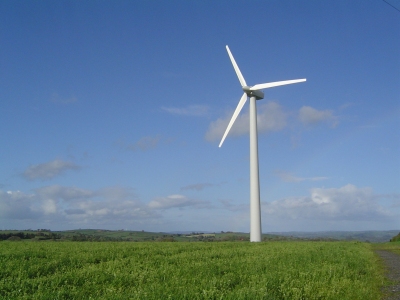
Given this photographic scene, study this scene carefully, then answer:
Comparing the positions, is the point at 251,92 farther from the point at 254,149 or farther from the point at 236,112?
the point at 254,149

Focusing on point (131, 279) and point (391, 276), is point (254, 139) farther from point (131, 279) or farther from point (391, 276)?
point (131, 279)

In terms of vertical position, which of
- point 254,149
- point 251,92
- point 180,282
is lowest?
point 180,282

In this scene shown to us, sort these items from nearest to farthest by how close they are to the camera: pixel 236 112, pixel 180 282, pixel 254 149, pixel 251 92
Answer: pixel 180 282 < pixel 254 149 < pixel 236 112 < pixel 251 92

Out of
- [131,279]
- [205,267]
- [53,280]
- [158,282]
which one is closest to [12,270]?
[53,280]

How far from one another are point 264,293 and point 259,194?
39.3 metres

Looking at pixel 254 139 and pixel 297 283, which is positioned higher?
pixel 254 139

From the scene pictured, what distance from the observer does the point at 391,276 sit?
63.7ft

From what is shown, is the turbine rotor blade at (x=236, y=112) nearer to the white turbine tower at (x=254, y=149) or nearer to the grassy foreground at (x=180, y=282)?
the white turbine tower at (x=254, y=149)

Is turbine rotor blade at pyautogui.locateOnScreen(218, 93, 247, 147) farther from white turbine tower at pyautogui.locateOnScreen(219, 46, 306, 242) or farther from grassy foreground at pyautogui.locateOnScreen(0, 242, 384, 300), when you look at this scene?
grassy foreground at pyautogui.locateOnScreen(0, 242, 384, 300)

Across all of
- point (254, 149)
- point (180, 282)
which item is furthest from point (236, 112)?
point (180, 282)

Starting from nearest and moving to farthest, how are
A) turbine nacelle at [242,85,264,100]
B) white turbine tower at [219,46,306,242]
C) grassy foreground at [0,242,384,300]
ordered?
grassy foreground at [0,242,384,300] → white turbine tower at [219,46,306,242] → turbine nacelle at [242,85,264,100]

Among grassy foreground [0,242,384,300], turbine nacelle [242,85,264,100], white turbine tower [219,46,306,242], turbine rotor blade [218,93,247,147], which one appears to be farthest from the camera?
turbine nacelle [242,85,264,100]

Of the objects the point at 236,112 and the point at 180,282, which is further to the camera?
the point at 236,112

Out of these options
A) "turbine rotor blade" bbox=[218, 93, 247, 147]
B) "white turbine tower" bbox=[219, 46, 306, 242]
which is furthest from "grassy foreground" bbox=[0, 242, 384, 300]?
"turbine rotor blade" bbox=[218, 93, 247, 147]
